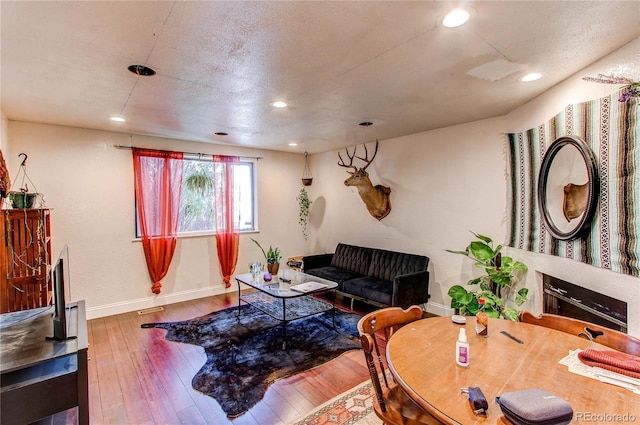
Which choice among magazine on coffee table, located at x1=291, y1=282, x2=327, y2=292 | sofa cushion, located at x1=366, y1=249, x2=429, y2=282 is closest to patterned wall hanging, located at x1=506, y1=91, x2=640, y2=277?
sofa cushion, located at x1=366, y1=249, x2=429, y2=282

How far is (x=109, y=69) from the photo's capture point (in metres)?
2.20

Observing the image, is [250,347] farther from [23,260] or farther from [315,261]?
[23,260]

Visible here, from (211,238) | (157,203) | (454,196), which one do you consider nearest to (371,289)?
(454,196)

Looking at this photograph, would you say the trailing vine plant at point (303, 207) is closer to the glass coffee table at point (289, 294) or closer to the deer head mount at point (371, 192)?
the deer head mount at point (371, 192)

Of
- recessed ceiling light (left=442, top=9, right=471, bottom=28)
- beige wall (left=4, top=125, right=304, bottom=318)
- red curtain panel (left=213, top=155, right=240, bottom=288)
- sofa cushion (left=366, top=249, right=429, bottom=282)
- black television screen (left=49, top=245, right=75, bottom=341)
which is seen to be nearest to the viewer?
recessed ceiling light (left=442, top=9, right=471, bottom=28)

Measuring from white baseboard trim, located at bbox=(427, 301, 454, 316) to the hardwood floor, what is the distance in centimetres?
159

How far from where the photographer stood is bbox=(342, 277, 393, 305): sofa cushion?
12.4ft

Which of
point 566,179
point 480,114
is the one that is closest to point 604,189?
point 566,179

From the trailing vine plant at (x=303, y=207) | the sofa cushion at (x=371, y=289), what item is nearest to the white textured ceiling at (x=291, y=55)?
the sofa cushion at (x=371, y=289)

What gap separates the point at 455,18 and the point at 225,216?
4.28 metres

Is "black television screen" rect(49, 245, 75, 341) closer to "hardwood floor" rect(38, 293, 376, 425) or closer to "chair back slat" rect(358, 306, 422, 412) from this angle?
"hardwood floor" rect(38, 293, 376, 425)

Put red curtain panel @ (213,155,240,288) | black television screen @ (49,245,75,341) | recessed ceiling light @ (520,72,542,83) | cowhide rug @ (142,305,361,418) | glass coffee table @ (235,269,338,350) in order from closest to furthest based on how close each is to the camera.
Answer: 1. black television screen @ (49,245,75,341)
2. recessed ceiling light @ (520,72,542,83)
3. cowhide rug @ (142,305,361,418)
4. glass coffee table @ (235,269,338,350)
5. red curtain panel @ (213,155,240,288)

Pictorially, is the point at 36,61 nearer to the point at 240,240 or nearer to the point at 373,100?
the point at 373,100

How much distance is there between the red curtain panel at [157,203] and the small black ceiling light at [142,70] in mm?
2347
